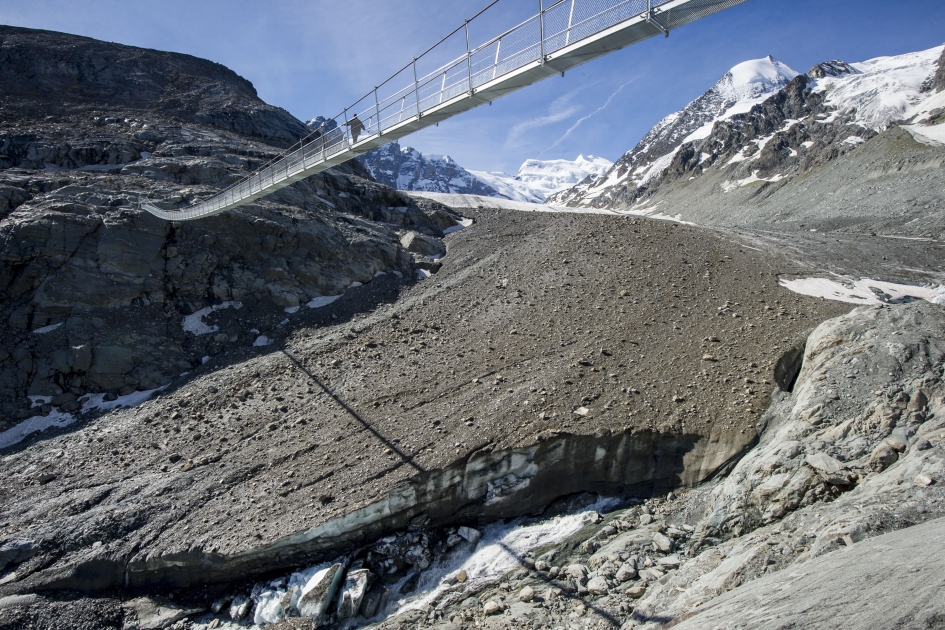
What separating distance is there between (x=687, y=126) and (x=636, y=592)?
196m

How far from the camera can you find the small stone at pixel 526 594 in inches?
349

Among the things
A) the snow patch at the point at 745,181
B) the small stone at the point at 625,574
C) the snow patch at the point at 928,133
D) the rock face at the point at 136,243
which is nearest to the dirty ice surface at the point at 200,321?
the rock face at the point at 136,243

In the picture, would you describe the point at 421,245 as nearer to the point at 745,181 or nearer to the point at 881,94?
the point at 745,181

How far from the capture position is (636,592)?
26.6 feet

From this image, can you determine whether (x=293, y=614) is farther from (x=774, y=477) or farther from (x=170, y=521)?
(x=774, y=477)

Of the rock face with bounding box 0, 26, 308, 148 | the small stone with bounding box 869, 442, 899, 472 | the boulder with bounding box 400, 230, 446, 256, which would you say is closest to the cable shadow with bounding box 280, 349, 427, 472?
the small stone with bounding box 869, 442, 899, 472

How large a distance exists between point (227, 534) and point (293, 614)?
2.57 meters

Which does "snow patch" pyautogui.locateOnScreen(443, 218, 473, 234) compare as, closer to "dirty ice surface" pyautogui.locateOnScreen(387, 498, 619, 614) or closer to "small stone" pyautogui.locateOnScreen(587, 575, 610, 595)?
"dirty ice surface" pyautogui.locateOnScreen(387, 498, 619, 614)

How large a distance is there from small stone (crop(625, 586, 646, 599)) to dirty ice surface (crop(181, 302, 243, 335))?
60.2ft

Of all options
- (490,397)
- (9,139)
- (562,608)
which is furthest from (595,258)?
(9,139)

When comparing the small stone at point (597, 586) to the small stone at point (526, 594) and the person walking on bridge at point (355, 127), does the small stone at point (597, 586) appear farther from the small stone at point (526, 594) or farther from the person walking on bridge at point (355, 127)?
the person walking on bridge at point (355, 127)

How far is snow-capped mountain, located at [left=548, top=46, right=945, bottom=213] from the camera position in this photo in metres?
82.7

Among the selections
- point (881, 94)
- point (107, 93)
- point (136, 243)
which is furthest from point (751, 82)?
point (136, 243)

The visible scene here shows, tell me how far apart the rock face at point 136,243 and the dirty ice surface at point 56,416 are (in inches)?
10.1
